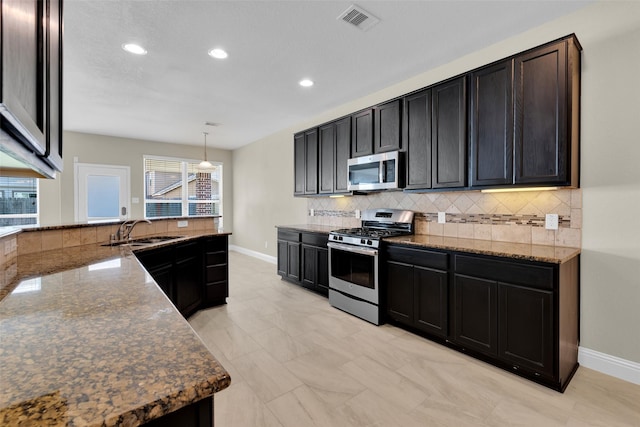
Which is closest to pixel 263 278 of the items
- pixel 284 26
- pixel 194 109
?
pixel 194 109

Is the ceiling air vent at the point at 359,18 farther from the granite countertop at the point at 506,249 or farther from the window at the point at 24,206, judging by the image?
the window at the point at 24,206

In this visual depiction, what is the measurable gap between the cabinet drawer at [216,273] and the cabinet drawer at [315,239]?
3.96ft

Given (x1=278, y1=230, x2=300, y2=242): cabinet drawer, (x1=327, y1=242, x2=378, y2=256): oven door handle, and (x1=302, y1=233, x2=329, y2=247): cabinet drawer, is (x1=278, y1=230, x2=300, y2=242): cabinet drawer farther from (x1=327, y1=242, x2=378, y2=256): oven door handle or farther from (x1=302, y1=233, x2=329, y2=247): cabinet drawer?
(x1=327, y1=242, x2=378, y2=256): oven door handle

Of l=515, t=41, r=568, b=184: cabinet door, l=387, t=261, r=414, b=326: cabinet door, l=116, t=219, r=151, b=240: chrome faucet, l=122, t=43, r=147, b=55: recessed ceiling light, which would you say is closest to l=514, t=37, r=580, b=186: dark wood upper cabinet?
l=515, t=41, r=568, b=184: cabinet door

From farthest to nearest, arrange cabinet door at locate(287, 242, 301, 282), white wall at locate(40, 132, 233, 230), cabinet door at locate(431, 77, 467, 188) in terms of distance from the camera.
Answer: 1. white wall at locate(40, 132, 233, 230)
2. cabinet door at locate(287, 242, 301, 282)
3. cabinet door at locate(431, 77, 467, 188)

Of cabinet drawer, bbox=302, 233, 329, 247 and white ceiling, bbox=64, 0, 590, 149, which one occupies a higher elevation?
white ceiling, bbox=64, 0, 590, 149

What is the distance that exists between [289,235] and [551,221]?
10.9 ft

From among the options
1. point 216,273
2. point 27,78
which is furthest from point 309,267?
point 27,78

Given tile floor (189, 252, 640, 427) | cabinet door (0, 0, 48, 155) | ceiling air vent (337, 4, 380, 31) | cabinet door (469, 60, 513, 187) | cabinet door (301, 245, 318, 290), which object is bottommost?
tile floor (189, 252, 640, 427)

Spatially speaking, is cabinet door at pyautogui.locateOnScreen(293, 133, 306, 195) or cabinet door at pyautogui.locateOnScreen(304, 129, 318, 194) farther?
cabinet door at pyautogui.locateOnScreen(293, 133, 306, 195)

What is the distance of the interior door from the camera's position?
248 inches

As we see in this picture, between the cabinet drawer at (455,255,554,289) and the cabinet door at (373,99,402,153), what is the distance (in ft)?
4.94

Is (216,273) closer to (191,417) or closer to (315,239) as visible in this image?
(315,239)

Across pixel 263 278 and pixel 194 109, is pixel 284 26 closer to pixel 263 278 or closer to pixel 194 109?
pixel 194 109
